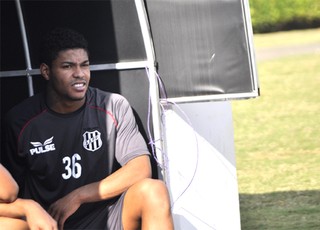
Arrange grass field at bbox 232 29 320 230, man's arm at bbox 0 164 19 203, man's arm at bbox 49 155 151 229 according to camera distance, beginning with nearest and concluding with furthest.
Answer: man's arm at bbox 0 164 19 203, man's arm at bbox 49 155 151 229, grass field at bbox 232 29 320 230

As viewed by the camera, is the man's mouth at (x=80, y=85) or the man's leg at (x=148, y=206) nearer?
the man's leg at (x=148, y=206)

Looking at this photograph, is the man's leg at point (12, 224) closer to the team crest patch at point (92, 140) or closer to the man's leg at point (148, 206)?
the man's leg at point (148, 206)

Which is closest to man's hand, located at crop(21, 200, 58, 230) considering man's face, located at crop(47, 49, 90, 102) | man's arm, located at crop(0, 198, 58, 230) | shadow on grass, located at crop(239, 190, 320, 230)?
man's arm, located at crop(0, 198, 58, 230)

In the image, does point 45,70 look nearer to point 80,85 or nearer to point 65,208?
point 80,85

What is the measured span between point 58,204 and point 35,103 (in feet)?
2.17

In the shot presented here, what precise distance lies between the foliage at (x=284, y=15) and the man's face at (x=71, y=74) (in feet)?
82.7

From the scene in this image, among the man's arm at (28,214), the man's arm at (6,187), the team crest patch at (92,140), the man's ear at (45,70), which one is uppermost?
the man's ear at (45,70)

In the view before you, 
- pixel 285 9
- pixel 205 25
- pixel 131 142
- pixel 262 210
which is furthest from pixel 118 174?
pixel 285 9

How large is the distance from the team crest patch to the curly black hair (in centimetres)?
48

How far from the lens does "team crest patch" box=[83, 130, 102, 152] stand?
576 centimetres

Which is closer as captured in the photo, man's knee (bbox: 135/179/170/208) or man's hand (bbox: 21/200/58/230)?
man's hand (bbox: 21/200/58/230)

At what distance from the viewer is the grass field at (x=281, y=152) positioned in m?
7.99

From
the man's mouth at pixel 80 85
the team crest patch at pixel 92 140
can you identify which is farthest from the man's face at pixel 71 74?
the team crest patch at pixel 92 140

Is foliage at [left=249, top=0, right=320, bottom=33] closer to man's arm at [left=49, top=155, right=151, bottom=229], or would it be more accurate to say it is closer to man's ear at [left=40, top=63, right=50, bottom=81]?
man's ear at [left=40, top=63, right=50, bottom=81]
